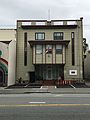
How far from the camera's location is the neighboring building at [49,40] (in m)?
54.6

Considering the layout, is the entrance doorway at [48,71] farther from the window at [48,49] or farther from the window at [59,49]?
the window at [48,49]

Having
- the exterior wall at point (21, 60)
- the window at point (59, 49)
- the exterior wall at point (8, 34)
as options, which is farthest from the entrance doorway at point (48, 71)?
the exterior wall at point (8, 34)

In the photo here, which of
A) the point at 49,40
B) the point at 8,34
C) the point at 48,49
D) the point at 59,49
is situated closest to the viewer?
the point at 48,49

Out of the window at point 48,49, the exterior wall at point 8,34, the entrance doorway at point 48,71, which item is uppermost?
the exterior wall at point 8,34

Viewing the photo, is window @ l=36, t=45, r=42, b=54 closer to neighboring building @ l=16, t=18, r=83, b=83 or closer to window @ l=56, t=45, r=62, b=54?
neighboring building @ l=16, t=18, r=83, b=83

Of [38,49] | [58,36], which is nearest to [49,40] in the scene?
[58,36]

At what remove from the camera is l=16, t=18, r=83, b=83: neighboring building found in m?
54.6

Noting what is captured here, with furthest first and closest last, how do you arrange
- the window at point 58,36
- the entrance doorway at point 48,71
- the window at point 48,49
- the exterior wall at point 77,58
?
the entrance doorway at point 48,71 → the window at point 58,36 → the exterior wall at point 77,58 → the window at point 48,49

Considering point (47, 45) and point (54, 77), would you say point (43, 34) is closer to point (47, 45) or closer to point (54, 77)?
point (47, 45)

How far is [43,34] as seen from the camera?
181 ft

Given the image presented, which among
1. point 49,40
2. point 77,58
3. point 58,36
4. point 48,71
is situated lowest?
point 48,71

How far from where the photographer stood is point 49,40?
53875 mm

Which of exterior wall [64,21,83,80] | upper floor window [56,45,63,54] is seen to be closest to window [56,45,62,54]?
upper floor window [56,45,63,54]

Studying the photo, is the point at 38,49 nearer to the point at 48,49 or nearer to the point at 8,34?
the point at 48,49
